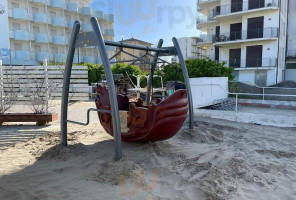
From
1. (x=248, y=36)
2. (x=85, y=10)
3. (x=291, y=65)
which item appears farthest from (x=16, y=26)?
(x=291, y=65)

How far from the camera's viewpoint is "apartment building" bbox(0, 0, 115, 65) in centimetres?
2612

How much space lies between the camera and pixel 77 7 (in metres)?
31.0

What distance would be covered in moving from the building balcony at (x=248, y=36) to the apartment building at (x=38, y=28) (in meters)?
15.1

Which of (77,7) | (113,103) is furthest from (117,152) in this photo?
(77,7)

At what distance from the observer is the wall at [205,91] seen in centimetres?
809

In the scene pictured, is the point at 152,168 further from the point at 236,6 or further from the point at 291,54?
the point at 291,54

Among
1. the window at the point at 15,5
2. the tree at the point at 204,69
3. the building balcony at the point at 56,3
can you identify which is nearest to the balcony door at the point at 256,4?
the tree at the point at 204,69

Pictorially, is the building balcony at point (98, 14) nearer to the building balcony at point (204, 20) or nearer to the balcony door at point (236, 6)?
the building balcony at point (204, 20)

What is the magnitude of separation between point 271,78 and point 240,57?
3.69 metres

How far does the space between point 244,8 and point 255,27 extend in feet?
7.09

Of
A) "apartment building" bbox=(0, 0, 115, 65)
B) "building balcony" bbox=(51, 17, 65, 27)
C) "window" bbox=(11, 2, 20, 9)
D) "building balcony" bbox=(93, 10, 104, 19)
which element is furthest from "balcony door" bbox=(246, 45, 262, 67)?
"window" bbox=(11, 2, 20, 9)

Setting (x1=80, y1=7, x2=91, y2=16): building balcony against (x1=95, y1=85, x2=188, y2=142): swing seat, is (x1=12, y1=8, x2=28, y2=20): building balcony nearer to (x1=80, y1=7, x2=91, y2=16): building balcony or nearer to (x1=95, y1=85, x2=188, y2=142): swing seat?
(x1=80, y1=7, x2=91, y2=16): building balcony

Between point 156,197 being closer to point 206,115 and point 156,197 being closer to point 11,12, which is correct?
point 206,115

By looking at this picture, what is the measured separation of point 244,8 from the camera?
2352 centimetres
